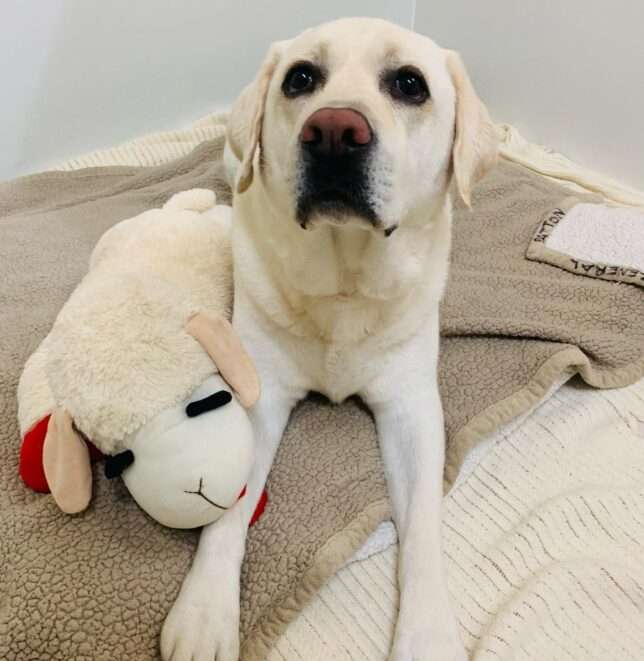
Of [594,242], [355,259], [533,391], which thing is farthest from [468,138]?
[594,242]

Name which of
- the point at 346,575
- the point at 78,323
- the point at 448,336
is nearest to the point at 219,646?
the point at 346,575

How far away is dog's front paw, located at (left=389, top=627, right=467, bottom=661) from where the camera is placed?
0.90 m

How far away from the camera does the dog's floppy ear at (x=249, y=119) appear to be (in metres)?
1.10

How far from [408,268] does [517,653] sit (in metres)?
0.59

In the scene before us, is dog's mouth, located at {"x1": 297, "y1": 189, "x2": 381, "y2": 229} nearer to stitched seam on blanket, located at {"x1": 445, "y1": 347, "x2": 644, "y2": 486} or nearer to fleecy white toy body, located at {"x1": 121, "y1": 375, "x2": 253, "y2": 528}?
fleecy white toy body, located at {"x1": 121, "y1": 375, "x2": 253, "y2": 528}

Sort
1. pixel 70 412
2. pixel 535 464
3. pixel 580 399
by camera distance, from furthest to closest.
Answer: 1. pixel 580 399
2. pixel 535 464
3. pixel 70 412

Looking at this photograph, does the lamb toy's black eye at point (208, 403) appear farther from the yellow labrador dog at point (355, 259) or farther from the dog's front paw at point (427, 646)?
the dog's front paw at point (427, 646)

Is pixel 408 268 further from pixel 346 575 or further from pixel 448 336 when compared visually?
pixel 346 575

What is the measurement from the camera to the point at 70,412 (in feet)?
2.81

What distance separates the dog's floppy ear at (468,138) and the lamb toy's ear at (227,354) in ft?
1.43

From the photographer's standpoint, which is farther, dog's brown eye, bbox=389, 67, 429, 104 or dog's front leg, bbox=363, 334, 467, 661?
dog's brown eye, bbox=389, 67, 429, 104

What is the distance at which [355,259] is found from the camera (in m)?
Result: 1.07

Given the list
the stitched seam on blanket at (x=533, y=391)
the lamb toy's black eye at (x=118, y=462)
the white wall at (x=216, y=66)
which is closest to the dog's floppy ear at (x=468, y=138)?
the stitched seam on blanket at (x=533, y=391)

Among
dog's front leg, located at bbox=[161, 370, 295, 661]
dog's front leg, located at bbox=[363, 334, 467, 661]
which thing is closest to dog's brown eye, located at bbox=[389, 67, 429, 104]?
dog's front leg, located at bbox=[363, 334, 467, 661]
